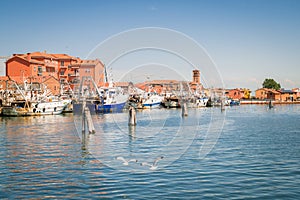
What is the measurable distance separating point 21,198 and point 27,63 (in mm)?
84683

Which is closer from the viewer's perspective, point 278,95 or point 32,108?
point 32,108

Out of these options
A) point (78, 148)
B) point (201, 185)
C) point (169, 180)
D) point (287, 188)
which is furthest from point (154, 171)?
point (78, 148)

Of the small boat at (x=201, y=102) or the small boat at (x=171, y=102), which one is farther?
the small boat at (x=201, y=102)

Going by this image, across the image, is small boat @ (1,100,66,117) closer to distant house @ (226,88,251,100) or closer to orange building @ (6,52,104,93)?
orange building @ (6,52,104,93)

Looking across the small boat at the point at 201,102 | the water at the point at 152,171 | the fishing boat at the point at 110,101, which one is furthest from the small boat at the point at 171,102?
the water at the point at 152,171

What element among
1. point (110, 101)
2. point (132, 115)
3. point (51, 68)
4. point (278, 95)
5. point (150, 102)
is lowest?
point (132, 115)

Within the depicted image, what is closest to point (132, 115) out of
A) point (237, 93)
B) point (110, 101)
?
point (110, 101)

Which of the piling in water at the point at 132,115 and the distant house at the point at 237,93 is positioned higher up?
the distant house at the point at 237,93

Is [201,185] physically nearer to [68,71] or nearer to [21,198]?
[21,198]

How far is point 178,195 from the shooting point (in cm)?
1340

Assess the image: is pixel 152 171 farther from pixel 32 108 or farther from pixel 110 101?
pixel 110 101

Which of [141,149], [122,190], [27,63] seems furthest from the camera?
[27,63]

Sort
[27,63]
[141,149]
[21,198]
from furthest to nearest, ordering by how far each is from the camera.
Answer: [27,63]
[141,149]
[21,198]

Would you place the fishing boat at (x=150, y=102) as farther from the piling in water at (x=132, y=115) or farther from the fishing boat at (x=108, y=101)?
the piling in water at (x=132, y=115)
